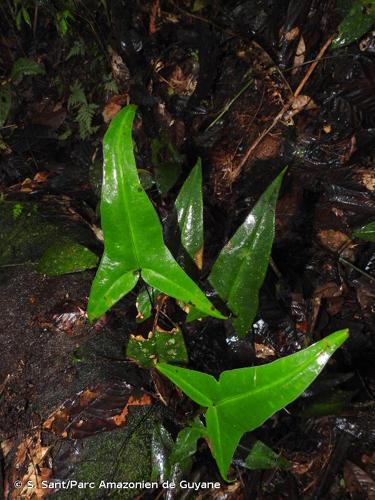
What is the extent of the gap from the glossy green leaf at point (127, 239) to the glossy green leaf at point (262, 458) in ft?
2.46

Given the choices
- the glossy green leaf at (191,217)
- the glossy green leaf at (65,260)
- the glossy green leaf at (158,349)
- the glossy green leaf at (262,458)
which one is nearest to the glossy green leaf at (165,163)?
the glossy green leaf at (191,217)

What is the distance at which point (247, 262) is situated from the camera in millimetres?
1466

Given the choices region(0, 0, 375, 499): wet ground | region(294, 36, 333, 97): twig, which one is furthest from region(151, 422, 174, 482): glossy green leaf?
region(294, 36, 333, 97): twig

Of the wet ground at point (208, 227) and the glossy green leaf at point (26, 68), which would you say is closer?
the wet ground at point (208, 227)

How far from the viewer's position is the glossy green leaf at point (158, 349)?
149 cm

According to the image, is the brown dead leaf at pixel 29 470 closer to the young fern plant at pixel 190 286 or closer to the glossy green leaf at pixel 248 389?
the young fern plant at pixel 190 286

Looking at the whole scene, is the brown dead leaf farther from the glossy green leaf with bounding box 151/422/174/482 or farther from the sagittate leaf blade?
the sagittate leaf blade

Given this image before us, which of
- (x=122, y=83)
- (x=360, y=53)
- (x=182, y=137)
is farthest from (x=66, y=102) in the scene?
(x=360, y=53)

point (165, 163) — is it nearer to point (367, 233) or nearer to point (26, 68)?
point (367, 233)

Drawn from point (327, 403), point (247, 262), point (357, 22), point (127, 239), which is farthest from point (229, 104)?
point (327, 403)

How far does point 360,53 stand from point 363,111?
322 millimetres

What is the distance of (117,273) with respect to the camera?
117 centimetres

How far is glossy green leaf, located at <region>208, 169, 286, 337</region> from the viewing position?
1.43 metres

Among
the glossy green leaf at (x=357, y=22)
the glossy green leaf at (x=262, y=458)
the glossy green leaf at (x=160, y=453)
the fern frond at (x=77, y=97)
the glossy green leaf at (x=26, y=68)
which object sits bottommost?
the glossy green leaf at (x=262, y=458)
